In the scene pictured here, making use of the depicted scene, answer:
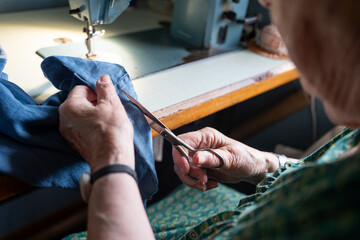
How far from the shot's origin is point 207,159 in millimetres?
Answer: 738

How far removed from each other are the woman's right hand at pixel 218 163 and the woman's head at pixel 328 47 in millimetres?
306

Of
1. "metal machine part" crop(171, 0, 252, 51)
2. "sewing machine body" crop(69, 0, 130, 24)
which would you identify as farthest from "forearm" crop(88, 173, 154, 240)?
"metal machine part" crop(171, 0, 252, 51)

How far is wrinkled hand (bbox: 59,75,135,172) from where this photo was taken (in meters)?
0.58

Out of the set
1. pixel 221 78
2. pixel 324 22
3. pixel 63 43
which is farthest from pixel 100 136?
pixel 63 43

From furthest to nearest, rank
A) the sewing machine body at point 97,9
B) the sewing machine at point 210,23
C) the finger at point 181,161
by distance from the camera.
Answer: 1. the sewing machine at point 210,23
2. the sewing machine body at point 97,9
3. the finger at point 181,161

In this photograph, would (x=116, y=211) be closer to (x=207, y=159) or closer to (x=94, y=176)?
(x=94, y=176)

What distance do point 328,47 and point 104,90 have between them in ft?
1.41

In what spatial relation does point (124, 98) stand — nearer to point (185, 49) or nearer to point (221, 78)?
point (221, 78)

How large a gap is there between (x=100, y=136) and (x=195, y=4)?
0.82 m

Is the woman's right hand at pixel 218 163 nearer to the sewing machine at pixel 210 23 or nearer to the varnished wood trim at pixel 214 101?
the varnished wood trim at pixel 214 101

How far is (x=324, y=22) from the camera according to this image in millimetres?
431

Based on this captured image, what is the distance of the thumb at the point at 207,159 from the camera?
0.72m

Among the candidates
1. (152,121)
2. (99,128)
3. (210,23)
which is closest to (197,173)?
(152,121)

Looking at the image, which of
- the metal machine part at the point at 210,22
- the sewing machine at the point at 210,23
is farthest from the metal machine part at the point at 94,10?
the metal machine part at the point at 210,22
